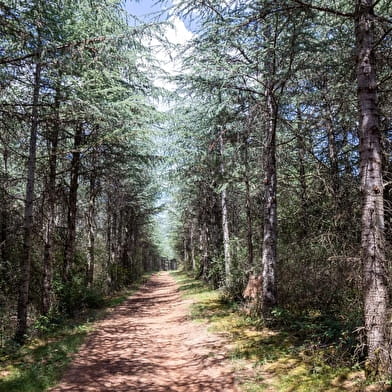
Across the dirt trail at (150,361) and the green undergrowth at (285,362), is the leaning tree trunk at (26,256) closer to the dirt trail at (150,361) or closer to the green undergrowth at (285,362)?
the dirt trail at (150,361)

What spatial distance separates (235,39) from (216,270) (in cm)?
1057

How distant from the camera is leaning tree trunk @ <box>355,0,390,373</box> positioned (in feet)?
14.8

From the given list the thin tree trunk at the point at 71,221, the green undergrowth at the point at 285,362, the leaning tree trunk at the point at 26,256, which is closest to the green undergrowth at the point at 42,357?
the leaning tree trunk at the point at 26,256

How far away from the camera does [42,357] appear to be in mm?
6848

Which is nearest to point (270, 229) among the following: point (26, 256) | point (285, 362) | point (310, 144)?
point (310, 144)

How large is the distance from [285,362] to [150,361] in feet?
9.32

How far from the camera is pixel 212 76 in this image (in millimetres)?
9953

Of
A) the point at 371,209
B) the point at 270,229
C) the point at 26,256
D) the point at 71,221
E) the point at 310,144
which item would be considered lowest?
the point at 26,256

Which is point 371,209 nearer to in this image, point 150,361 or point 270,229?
point 270,229

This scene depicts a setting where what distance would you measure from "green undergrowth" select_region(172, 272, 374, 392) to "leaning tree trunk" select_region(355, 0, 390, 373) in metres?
0.51

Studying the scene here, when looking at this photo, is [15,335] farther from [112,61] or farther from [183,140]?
[183,140]

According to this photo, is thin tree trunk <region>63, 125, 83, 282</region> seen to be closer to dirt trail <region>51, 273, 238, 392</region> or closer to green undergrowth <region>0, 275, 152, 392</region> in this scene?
green undergrowth <region>0, 275, 152, 392</region>

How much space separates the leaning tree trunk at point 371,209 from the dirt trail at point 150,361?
2.26 meters

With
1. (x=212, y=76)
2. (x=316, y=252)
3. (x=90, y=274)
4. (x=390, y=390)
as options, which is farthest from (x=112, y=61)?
(x=90, y=274)
